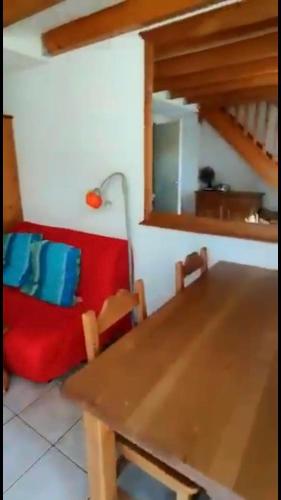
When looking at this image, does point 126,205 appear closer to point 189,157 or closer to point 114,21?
point 189,157

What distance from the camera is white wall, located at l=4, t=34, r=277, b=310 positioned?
6.40 feet

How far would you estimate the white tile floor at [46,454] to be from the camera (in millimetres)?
1274

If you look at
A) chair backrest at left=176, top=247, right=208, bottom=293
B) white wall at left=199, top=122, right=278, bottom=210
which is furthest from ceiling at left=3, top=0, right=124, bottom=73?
chair backrest at left=176, top=247, right=208, bottom=293

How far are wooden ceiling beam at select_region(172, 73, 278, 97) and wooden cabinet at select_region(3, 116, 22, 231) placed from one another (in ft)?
4.80

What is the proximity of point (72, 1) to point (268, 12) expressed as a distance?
3.39 ft

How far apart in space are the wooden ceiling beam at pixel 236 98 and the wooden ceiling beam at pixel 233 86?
3 centimetres

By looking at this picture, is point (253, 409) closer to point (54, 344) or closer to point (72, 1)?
point (54, 344)

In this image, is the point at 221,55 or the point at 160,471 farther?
the point at 221,55

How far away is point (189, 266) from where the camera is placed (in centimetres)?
157

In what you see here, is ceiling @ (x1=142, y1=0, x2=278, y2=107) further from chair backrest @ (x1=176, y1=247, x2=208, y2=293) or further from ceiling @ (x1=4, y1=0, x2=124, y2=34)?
chair backrest @ (x1=176, y1=247, x2=208, y2=293)

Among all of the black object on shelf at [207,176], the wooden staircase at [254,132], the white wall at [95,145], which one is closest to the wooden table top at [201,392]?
the white wall at [95,145]

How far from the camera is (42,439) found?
1513 mm

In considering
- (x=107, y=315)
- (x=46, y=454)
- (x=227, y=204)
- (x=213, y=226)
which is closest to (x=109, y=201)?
(x=213, y=226)

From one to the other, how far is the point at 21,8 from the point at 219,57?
1.18m
